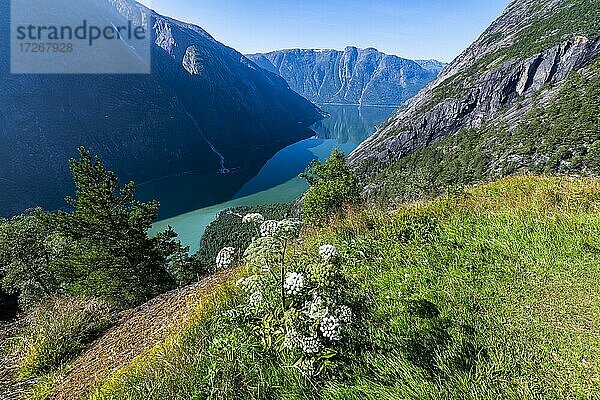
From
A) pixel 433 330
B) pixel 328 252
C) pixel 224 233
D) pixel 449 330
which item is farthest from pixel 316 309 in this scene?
pixel 224 233

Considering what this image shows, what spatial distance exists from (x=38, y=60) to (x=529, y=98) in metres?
223

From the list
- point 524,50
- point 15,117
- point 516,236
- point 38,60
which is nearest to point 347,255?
point 516,236

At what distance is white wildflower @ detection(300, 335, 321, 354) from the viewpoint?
2.97 m

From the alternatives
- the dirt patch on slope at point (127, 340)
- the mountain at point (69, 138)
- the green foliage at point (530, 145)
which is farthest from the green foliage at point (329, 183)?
the mountain at point (69, 138)

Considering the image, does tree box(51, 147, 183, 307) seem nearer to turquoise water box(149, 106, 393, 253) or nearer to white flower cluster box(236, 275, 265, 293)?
white flower cluster box(236, 275, 265, 293)

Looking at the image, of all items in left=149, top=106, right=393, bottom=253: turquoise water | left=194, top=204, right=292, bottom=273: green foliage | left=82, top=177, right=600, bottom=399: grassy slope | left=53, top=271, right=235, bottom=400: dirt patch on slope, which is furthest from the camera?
left=149, top=106, right=393, bottom=253: turquoise water

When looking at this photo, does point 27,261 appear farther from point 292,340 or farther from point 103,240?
point 292,340

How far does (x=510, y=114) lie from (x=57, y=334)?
145092 mm

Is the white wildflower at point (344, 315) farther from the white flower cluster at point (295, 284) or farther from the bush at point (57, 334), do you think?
the bush at point (57, 334)

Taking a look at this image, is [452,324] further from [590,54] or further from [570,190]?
[590,54]

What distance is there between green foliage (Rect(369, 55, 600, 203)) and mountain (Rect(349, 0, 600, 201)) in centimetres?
32

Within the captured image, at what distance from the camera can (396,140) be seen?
473 ft

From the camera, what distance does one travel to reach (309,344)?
2.99m

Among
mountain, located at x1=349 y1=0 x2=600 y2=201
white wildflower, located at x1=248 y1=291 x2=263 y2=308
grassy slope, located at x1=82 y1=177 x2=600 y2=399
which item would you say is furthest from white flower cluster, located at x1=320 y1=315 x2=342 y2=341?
mountain, located at x1=349 y1=0 x2=600 y2=201
